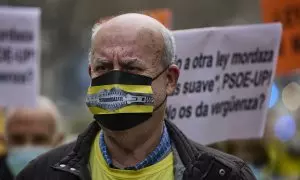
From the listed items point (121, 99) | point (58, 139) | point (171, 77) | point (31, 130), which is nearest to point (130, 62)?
point (121, 99)

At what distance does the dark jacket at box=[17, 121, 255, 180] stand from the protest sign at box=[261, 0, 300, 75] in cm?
235

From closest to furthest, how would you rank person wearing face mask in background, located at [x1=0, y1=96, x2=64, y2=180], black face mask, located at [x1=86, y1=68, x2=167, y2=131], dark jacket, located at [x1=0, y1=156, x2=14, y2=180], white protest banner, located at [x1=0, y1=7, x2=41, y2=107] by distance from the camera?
black face mask, located at [x1=86, y1=68, x2=167, y2=131] < dark jacket, located at [x1=0, y1=156, x2=14, y2=180] < white protest banner, located at [x1=0, y1=7, x2=41, y2=107] < person wearing face mask in background, located at [x1=0, y1=96, x2=64, y2=180]

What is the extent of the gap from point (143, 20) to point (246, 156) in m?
4.98

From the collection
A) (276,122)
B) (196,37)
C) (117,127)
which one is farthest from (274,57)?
(276,122)

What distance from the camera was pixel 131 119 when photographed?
474 centimetres

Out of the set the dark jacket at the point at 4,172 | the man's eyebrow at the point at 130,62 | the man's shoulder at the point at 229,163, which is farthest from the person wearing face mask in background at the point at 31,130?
the man's eyebrow at the point at 130,62

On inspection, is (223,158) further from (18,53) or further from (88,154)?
(18,53)

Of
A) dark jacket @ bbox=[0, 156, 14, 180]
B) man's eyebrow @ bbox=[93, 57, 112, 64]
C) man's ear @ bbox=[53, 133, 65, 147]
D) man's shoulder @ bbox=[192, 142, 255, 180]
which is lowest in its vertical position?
man's ear @ bbox=[53, 133, 65, 147]

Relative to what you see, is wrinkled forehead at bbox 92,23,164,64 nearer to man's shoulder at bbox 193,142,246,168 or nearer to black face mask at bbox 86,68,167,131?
black face mask at bbox 86,68,167,131

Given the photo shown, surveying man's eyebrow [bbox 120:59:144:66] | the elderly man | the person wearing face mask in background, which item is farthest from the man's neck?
the person wearing face mask in background

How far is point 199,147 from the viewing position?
500 cm

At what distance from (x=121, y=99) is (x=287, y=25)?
278 cm

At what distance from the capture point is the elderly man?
15.6 feet

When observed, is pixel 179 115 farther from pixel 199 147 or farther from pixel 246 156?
pixel 246 156
